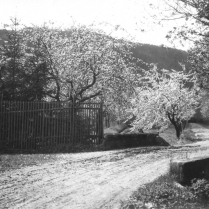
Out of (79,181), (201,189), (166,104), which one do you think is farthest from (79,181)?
(166,104)

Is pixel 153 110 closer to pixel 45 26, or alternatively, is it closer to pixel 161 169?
pixel 45 26

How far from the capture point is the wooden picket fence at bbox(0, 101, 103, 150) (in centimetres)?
1706

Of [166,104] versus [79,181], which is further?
[166,104]

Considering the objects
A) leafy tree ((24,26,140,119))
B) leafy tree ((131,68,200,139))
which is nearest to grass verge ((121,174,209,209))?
leafy tree ((24,26,140,119))

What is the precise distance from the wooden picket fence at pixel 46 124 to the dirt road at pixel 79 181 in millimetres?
4641

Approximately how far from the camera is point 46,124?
17.1 metres

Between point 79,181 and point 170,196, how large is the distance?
248 centimetres

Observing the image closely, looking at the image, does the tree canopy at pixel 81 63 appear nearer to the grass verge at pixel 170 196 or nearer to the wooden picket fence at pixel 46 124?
the wooden picket fence at pixel 46 124

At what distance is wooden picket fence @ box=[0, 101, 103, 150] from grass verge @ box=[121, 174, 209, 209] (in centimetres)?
971

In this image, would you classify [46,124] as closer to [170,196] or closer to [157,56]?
[170,196]

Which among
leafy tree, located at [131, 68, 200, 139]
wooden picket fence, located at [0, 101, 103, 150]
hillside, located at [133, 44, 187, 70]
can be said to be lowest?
wooden picket fence, located at [0, 101, 103, 150]

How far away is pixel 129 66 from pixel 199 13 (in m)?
15.0

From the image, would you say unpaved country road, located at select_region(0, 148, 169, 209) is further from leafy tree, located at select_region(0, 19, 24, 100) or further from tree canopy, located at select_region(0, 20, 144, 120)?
tree canopy, located at select_region(0, 20, 144, 120)

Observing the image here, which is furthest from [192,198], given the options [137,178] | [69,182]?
[69,182]
